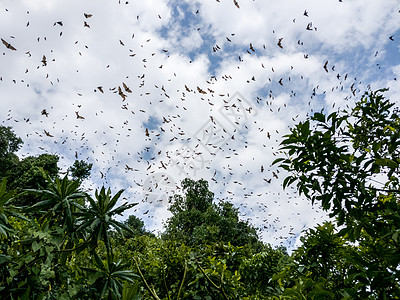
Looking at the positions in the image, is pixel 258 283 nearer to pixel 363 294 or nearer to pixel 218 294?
pixel 218 294

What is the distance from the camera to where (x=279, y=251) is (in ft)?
16.6

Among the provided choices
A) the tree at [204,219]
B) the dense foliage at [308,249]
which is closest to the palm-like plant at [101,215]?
the dense foliage at [308,249]

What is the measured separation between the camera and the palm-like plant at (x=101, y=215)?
2.37 meters

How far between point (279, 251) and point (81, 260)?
3.48 meters

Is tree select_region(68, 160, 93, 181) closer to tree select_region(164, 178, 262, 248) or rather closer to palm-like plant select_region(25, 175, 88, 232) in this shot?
tree select_region(164, 178, 262, 248)

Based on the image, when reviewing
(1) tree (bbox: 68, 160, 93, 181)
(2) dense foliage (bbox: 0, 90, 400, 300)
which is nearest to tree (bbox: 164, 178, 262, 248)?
(1) tree (bbox: 68, 160, 93, 181)

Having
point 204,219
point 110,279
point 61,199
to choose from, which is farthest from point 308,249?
point 204,219

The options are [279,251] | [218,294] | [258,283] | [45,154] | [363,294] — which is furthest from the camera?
[45,154]

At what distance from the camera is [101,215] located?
242 cm

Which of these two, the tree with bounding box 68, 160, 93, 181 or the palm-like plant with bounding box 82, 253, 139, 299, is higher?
the tree with bounding box 68, 160, 93, 181

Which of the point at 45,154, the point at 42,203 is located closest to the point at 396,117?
the point at 42,203

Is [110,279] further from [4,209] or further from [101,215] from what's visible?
[4,209]

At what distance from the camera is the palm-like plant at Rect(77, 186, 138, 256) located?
237cm

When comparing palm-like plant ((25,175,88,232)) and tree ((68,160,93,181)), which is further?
tree ((68,160,93,181))
